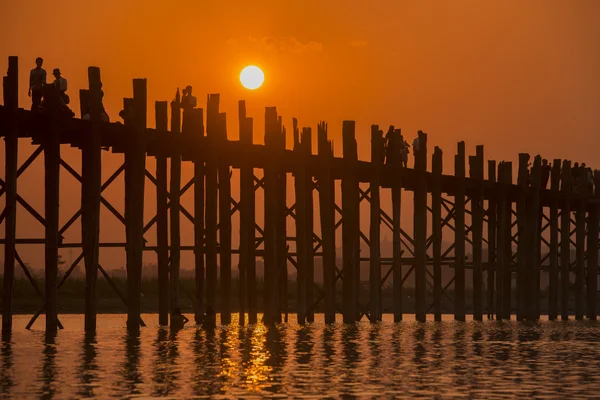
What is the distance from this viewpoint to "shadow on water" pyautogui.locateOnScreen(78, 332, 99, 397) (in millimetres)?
19013

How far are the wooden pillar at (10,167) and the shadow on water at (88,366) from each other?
73.3 inches

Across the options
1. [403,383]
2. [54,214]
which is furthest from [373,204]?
[403,383]

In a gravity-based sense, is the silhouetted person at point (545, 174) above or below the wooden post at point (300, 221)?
above

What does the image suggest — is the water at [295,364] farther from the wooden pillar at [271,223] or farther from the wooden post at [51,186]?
the wooden post at [51,186]

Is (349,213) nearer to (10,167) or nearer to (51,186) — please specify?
(51,186)

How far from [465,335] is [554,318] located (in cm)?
1439

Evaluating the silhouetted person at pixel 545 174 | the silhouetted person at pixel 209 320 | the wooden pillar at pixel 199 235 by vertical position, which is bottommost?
the silhouetted person at pixel 209 320

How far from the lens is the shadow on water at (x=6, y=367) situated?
756 inches

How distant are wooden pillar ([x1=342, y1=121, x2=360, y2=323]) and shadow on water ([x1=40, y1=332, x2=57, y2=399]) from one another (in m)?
9.52

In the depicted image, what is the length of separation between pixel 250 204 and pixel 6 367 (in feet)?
39.7

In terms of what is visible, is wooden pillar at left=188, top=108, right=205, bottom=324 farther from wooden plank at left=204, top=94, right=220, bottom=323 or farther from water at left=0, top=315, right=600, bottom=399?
water at left=0, top=315, right=600, bottom=399

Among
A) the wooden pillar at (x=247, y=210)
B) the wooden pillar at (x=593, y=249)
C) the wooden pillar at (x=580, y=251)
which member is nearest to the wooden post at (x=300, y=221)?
the wooden pillar at (x=247, y=210)

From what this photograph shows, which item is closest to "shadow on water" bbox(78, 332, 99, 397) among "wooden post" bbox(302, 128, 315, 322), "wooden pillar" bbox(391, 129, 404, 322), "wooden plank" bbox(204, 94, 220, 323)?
"wooden plank" bbox(204, 94, 220, 323)

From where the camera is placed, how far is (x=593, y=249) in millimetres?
49125
